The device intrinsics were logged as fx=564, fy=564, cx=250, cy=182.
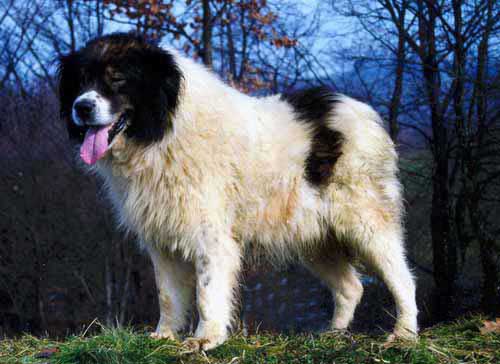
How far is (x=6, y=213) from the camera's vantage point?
11.5 m

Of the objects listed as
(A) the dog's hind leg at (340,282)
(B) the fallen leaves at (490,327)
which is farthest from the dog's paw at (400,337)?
(A) the dog's hind leg at (340,282)

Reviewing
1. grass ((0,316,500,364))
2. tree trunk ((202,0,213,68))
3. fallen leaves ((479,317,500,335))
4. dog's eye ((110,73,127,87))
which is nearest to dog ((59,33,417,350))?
dog's eye ((110,73,127,87))

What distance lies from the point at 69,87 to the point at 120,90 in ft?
1.91

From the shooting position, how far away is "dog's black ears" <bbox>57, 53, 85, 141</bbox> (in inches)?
165

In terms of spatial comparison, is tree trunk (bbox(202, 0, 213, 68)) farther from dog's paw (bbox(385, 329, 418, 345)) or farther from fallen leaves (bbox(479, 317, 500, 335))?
fallen leaves (bbox(479, 317, 500, 335))

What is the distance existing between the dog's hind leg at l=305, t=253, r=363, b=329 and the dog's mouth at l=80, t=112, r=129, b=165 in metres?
2.15

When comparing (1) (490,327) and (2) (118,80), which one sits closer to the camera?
(1) (490,327)

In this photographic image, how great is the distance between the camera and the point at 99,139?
3.90 meters

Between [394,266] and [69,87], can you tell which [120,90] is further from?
[394,266]

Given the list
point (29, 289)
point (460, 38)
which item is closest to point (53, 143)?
point (29, 289)

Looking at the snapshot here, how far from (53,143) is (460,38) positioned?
7981 millimetres

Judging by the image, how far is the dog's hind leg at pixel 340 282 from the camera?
4.96 meters

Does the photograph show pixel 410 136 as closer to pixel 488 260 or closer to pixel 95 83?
pixel 488 260

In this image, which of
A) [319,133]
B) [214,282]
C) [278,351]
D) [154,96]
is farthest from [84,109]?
[278,351]
